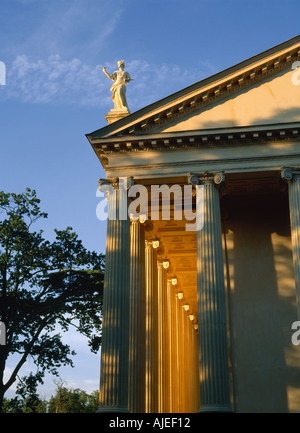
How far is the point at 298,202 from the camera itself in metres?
29.2

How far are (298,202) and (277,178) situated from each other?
3215 millimetres

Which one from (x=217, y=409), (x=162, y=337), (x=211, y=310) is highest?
(x=162, y=337)

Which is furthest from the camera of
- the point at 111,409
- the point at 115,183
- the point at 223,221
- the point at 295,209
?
the point at 223,221

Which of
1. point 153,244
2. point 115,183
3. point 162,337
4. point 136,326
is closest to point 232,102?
point 115,183

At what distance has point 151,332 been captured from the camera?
1404 inches

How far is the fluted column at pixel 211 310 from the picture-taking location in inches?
1027

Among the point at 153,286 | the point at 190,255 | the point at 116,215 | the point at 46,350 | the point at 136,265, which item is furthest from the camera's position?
the point at 46,350

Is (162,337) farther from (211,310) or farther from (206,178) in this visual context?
(206,178)

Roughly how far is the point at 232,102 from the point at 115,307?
1390 centimetres

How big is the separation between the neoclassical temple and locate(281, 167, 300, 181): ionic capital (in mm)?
55
